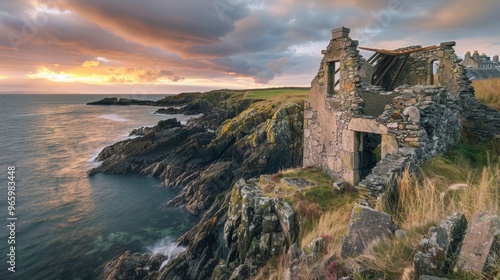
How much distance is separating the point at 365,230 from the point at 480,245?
160 centimetres

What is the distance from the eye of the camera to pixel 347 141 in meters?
12.3

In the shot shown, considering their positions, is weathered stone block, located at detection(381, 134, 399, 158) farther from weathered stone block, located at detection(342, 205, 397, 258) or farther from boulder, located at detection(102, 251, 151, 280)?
boulder, located at detection(102, 251, 151, 280)

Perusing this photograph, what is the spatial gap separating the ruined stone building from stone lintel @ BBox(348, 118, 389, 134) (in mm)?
37

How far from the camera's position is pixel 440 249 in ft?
11.0

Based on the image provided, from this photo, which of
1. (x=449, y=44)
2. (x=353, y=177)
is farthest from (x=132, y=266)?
(x=449, y=44)

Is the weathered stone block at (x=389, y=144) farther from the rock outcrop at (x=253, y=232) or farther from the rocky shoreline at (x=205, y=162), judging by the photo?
the rocky shoreline at (x=205, y=162)

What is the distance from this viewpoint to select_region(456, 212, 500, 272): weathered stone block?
123 inches

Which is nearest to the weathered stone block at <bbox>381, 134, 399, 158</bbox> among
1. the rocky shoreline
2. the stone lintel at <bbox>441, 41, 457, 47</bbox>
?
the stone lintel at <bbox>441, 41, 457, 47</bbox>

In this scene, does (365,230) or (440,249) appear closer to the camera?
(440,249)

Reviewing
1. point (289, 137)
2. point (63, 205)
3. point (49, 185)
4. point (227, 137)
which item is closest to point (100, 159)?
point (49, 185)

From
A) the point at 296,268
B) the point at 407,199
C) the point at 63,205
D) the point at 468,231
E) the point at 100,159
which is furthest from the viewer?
the point at 100,159

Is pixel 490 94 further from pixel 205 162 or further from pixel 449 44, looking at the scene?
pixel 205 162

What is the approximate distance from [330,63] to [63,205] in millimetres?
25200

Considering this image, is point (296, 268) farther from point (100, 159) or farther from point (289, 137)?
point (100, 159)
